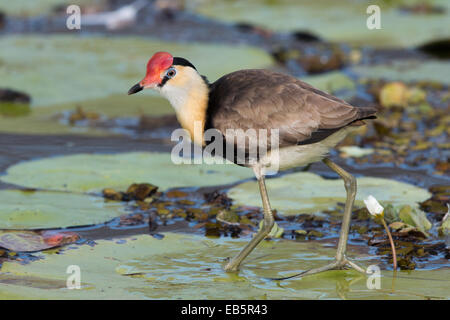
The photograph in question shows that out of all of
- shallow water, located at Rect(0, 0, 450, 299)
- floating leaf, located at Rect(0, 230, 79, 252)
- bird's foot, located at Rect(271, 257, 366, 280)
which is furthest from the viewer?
floating leaf, located at Rect(0, 230, 79, 252)

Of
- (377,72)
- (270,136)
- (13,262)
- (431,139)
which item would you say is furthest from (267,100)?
(377,72)

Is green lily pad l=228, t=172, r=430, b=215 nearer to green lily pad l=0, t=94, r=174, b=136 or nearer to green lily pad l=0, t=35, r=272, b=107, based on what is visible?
green lily pad l=0, t=94, r=174, b=136

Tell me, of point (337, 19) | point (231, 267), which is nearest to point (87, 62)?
point (337, 19)

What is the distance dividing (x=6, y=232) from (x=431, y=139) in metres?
4.38

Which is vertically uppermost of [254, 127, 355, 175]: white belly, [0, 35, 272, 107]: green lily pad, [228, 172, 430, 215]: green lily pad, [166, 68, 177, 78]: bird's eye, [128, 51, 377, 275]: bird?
[0, 35, 272, 107]: green lily pad

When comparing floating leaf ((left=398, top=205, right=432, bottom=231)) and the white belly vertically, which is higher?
the white belly

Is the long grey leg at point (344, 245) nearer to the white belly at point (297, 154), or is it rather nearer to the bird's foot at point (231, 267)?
the white belly at point (297, 154)

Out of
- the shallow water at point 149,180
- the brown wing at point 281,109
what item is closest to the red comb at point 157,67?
the brown wing at point 281,109

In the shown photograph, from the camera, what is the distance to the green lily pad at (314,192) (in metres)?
5.64

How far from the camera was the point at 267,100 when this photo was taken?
461 cm

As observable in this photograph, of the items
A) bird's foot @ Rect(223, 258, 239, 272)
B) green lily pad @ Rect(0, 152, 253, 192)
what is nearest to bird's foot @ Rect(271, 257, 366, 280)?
bird's foot @ Rect(223, 258, 239, 272)

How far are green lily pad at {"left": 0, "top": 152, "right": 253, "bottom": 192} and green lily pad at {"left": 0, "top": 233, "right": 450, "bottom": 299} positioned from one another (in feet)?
3.53

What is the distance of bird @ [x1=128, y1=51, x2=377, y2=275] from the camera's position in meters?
4.53
